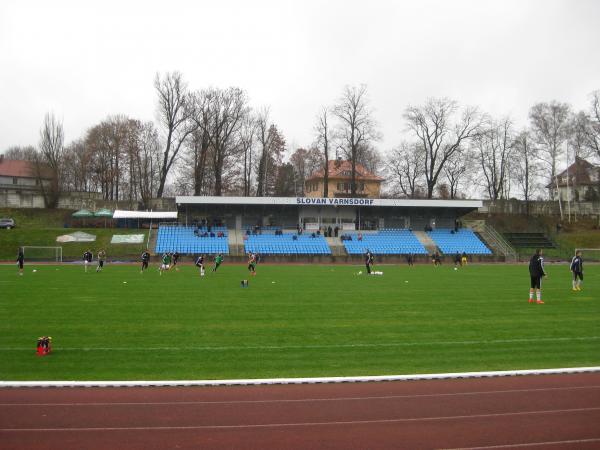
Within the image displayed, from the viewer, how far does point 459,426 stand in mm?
7035

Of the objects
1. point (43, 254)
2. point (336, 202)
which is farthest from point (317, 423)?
point (336, 202)

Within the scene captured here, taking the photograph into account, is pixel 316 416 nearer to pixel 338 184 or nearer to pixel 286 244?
pixel 286 244

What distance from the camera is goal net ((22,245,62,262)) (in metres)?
45.6

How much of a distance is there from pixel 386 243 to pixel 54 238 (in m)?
34.6

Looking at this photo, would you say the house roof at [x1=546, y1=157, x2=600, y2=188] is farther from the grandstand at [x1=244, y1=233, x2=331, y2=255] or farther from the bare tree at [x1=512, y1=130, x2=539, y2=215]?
the grandstand at [x1=244, y1=233, x2=331, y2=255]

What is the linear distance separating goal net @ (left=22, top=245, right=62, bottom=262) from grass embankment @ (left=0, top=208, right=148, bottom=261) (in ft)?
2.59

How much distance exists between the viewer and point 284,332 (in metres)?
12.7

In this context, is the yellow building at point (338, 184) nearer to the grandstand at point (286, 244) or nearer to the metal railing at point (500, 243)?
the metal railing at point (500, 243)

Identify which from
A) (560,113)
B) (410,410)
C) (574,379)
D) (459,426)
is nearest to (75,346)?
(410,410)

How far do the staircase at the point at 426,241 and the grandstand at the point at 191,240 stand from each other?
21.7m

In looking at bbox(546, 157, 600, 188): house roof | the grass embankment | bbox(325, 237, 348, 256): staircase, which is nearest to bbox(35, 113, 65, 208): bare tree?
the grass embankment

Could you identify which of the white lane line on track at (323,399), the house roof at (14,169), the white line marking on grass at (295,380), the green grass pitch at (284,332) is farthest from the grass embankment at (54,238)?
the white lane line on track at (323,399)

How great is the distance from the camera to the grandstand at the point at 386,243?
53.3 m

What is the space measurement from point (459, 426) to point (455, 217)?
58354 millimetres
